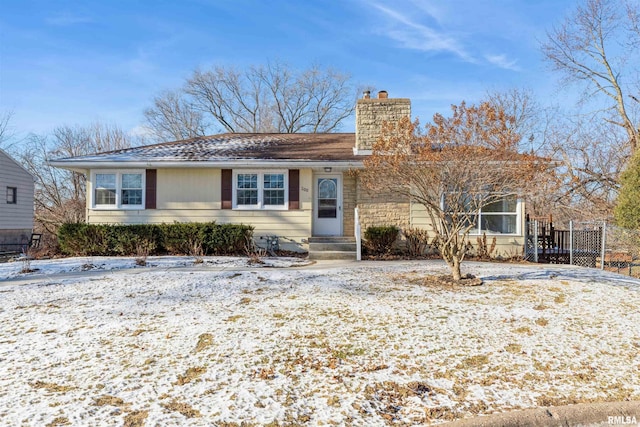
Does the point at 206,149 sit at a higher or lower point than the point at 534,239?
higher

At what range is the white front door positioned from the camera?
11.3 metres

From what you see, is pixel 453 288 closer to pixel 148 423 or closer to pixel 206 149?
pixel 148 423

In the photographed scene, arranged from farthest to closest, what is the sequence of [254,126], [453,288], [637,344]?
[254,126], [453,288], [637,344]

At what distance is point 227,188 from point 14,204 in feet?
49.9

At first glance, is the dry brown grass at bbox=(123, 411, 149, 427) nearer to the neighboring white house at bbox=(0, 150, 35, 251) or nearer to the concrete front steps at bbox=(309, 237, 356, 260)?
the concrete front steps at bbox=(309, 237, 356, 260)

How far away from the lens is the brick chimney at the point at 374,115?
11.3 m

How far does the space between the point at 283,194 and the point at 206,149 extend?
127 inches

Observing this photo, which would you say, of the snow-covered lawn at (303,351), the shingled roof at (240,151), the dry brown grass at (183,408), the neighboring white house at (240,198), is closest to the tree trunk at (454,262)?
the snow-covered lawn at (303,351)

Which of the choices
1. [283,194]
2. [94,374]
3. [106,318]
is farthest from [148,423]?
[283,194]

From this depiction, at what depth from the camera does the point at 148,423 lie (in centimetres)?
235

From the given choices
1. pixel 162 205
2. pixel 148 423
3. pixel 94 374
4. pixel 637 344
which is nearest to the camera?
pixel 148 423

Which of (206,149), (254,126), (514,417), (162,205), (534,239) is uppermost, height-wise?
(254,126)

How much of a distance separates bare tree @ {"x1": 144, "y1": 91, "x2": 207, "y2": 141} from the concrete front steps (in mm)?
22620

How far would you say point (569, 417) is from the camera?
8.32 ft
